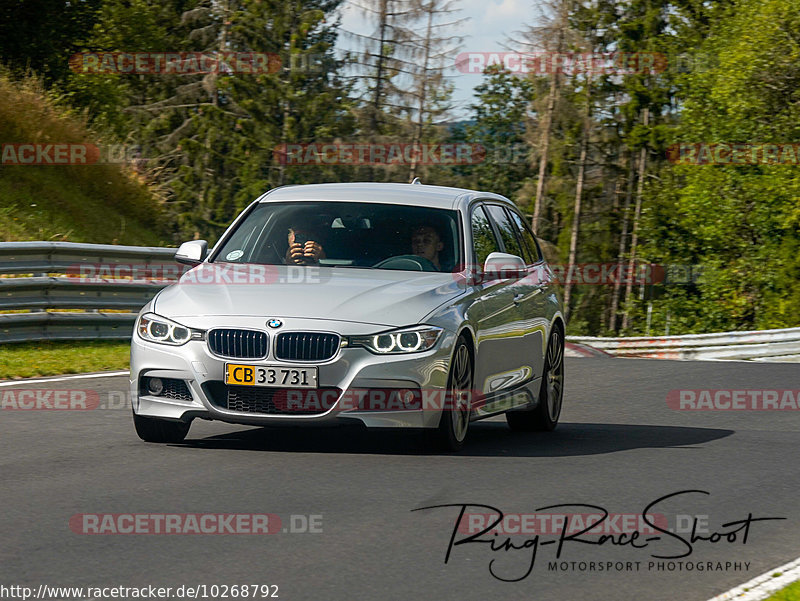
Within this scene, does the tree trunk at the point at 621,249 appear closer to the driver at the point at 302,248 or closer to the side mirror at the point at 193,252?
the driver at the point at 302,248

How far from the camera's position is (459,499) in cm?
735

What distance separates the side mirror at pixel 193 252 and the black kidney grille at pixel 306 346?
1.63 metres

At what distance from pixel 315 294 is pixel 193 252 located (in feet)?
4.67

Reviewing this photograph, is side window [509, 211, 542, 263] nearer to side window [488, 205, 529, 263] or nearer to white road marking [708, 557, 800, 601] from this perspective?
side window [488, 205, 529, 263]

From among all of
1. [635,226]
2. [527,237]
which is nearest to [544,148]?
[635,226]

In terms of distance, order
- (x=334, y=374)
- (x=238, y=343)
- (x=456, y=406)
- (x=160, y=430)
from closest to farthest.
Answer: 1. (x=334, y=374)
2. (x=238, y=343)
3. (x=456, y=406)
4. (x=160, y=430)

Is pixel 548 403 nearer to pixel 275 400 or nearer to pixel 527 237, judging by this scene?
pixel 527 237

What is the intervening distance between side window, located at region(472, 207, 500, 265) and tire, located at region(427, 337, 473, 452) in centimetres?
109

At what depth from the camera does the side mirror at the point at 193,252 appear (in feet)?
32.0

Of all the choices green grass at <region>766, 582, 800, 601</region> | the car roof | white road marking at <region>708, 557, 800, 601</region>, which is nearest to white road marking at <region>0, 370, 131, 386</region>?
the car roof

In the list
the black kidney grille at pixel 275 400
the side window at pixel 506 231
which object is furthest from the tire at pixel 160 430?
the side window at pixel 506 231

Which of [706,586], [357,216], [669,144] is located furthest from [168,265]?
[669,144]

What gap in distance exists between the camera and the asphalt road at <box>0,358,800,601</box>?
18.4 feet

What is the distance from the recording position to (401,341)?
27.8 ft
